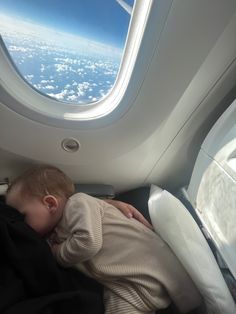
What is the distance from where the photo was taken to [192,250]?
2.96 ft

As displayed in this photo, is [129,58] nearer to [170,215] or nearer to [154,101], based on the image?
[154,101]

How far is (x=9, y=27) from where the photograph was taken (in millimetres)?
1059

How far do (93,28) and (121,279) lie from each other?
900 mm

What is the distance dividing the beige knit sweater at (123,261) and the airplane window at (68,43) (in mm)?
520

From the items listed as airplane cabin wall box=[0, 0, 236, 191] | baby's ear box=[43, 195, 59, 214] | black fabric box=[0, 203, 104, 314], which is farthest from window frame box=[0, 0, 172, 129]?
black fabric box=[0, 203, 104, 314]

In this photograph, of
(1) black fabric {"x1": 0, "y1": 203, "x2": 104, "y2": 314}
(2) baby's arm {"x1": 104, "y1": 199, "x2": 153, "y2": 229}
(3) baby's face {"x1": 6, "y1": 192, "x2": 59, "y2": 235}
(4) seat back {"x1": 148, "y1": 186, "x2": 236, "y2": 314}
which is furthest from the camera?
(2) baby's arm {"x1": 104, "y1": 199, "x2": 153, "y2": 229}

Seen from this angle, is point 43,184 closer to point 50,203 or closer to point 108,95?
point 50,203

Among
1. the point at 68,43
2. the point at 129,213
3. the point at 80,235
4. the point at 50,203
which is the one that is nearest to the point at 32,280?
the point at 80,235

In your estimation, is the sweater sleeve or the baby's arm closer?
the sweater sleeve

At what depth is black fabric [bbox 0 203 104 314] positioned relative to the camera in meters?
0.73

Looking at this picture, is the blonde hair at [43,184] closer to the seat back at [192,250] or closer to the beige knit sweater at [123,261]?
the beige knit sweater at [123,261]

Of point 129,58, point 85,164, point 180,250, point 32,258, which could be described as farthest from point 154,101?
point 32,258

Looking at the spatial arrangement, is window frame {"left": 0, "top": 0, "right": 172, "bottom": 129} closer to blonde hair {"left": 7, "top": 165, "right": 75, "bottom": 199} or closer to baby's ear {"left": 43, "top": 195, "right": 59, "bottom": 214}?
blonde hair {"left": 7, "top": 165, "right": 75, "bottom": 199}

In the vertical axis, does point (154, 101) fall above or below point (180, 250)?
above
